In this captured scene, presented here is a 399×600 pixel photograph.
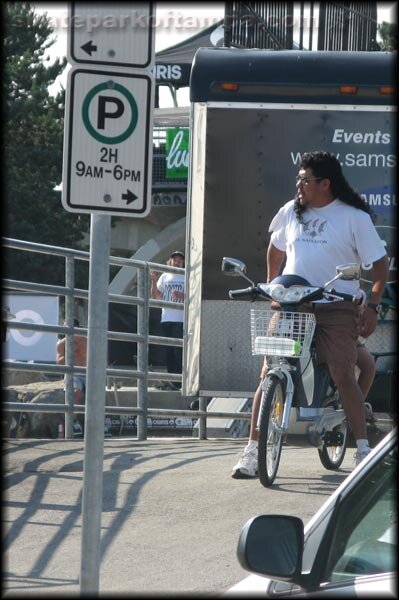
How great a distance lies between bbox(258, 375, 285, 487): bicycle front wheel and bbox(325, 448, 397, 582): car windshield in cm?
375

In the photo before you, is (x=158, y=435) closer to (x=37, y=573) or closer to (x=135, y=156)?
(x=37, y=573)

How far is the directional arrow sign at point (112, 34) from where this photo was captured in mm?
4422

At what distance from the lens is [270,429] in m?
7.18

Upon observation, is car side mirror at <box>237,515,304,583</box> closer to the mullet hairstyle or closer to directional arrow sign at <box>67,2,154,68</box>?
directional arrow sign at <box>67,2,154,68</box>

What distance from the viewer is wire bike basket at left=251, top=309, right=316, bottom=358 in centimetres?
705

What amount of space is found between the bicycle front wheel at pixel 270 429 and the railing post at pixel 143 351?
349 centimetres

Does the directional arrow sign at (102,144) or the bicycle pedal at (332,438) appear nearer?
the directional arrow sign at (102,144)

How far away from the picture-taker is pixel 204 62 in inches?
372

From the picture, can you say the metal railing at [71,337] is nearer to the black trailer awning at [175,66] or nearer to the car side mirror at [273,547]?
the car side mirror at [273,547]

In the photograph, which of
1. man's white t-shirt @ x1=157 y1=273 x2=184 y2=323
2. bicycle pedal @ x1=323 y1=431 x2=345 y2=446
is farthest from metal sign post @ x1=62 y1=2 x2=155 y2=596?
man's white t-shirt @ x1=157 y1=273 x2=184 y2=323

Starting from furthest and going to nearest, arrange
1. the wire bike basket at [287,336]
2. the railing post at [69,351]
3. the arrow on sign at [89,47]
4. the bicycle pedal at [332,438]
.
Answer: the railing post at [69,351] → the bicycle pedal at [332,438] → the wire bike basket at [287,336] → the arrow on sign at [89,47]

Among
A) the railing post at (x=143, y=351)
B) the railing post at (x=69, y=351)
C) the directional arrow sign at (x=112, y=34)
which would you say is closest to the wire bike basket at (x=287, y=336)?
the directional arrow sign at (x=112, y=34)

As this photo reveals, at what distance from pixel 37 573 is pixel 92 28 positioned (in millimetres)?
2539

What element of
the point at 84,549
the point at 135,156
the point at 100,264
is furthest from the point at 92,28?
the point at 84,549
